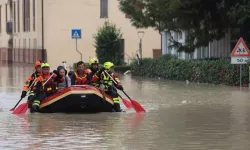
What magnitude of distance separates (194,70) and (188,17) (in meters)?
3.50

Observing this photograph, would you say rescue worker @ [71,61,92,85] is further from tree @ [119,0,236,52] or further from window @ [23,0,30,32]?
window @ [23,0,30,32]

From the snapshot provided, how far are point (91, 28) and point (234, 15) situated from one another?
29901 mm

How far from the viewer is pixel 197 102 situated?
21.1 m

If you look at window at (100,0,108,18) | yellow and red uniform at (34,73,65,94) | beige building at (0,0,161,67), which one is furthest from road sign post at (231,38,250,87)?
window at (100,0,108,18)

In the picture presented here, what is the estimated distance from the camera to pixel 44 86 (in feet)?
58.6

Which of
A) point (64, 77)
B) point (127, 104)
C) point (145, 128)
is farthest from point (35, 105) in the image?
point (145, 128)

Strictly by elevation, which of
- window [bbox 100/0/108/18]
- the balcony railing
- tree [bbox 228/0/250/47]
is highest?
window [bbox 100/0/108/18]

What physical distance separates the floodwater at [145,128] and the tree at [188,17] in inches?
301

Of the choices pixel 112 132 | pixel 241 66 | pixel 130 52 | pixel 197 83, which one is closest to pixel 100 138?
pixel 112 132

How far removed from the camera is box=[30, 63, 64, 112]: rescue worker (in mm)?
17688

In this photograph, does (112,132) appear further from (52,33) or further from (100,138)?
(52,33)

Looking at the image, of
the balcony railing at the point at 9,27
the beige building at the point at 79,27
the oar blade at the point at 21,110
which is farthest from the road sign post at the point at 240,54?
the balcony railing at the point at 9,27

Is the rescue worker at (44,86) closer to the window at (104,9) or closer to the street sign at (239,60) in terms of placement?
the street sign at (239,60)

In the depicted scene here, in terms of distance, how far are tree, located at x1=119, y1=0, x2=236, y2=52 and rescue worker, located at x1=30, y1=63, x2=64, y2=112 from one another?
10.5m
